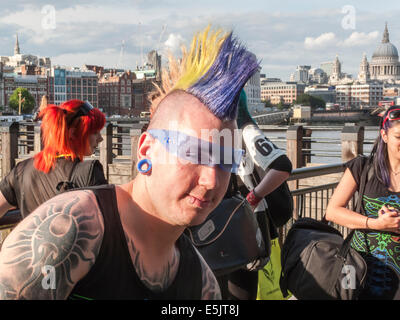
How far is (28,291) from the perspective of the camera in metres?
1.26

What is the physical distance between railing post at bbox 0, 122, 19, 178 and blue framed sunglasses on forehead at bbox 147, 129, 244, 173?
53.7ft

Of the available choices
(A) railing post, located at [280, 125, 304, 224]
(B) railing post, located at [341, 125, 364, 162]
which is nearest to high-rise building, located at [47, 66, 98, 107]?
(A) railing post, located at [280, 125, 304, 224]

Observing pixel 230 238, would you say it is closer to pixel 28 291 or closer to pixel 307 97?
pixel 28 291

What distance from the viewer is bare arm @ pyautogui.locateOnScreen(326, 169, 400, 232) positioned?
2.64 meters

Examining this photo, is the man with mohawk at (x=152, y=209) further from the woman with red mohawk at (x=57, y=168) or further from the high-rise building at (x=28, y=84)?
the high-rise building at (x=28, y=84)

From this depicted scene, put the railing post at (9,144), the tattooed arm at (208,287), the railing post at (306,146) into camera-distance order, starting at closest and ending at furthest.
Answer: the tattooed arm at (208,287) < the railing post at (306,146) < the railing post at (9,144)

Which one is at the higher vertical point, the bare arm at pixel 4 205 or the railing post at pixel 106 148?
the bare arm at pixel 4 205

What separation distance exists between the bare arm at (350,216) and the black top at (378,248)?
0.05 m

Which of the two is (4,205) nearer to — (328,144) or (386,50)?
(328,144)

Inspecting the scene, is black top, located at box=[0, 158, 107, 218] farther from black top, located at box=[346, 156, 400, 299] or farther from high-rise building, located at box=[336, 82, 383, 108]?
high-rise building, located at box=[336, 82, 383, 108]

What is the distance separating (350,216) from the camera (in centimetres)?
283

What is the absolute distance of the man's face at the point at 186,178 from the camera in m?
1.40

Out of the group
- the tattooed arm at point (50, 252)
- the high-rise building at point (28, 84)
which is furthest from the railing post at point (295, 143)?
the high-rise building at point (28, 84)
